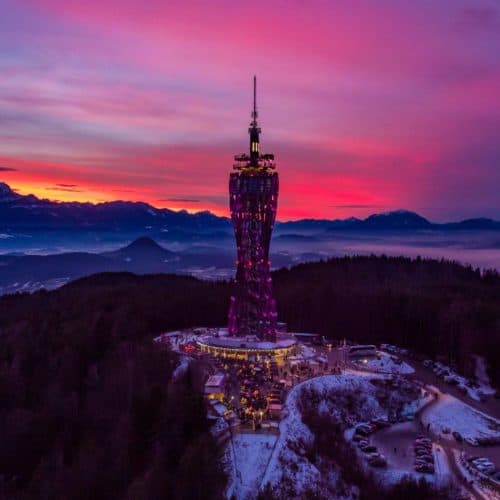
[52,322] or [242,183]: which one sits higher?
[242,183]

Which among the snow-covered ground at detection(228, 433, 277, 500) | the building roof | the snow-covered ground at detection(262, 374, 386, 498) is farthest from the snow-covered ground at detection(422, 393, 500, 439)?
the building roof

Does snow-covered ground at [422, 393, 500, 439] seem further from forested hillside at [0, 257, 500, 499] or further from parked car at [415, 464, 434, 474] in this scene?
forested hillside at [0, 257, 500, 499]

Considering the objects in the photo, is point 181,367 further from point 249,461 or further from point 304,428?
point 249,461

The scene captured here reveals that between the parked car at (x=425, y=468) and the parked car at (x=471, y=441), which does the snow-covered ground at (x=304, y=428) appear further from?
the parked car at (x=471, y=441)

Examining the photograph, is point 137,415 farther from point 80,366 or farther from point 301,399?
point 80,366

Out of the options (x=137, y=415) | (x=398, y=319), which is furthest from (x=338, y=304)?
(x=137, y=415)

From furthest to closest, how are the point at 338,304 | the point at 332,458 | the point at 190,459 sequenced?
1. the point at 338,304
2. the point at 332,458
3. the point at 190,459

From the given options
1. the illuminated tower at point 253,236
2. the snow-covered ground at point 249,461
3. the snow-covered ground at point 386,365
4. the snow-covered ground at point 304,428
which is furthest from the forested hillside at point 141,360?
Answer: the illuminated tower at point 253,236
